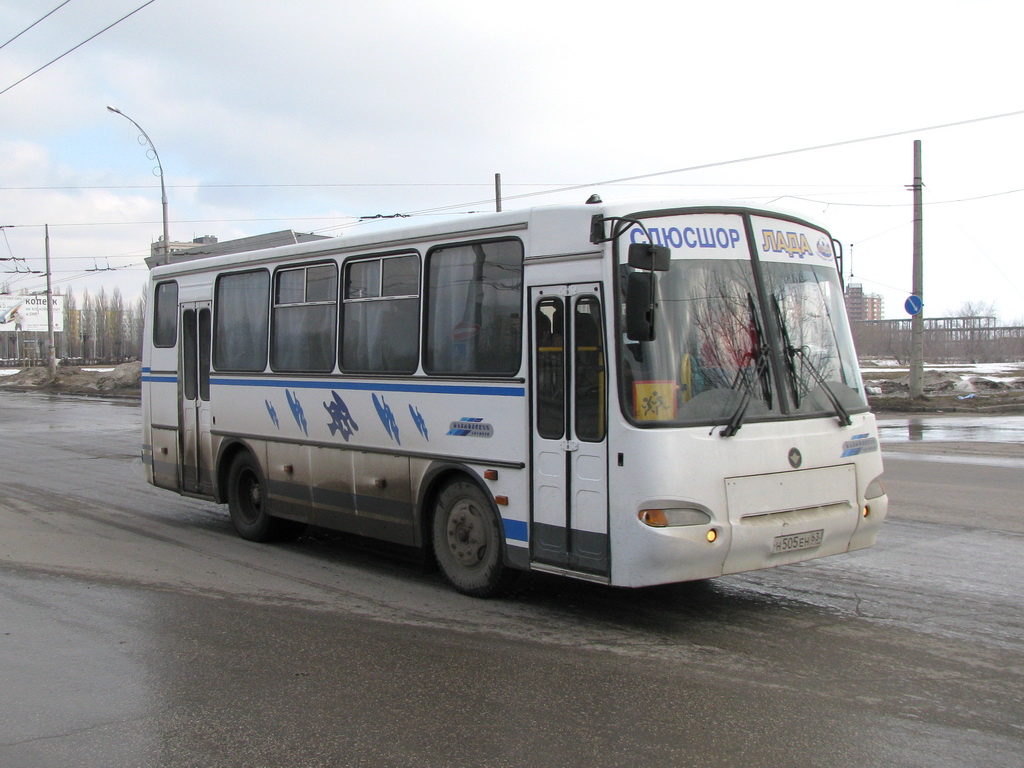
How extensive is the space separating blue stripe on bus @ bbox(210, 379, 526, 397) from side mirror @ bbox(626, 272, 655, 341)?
3.78ft

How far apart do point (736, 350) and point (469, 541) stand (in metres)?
2.48

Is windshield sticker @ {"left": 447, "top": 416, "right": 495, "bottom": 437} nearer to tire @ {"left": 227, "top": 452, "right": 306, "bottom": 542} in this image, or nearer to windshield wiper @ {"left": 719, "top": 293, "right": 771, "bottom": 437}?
windshield wiper @ {"left": 719, "top": 293, "right": 771, "bottom": 437}

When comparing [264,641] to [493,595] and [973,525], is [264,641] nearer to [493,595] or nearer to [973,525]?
[493,595]

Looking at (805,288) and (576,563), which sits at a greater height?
(805,288)

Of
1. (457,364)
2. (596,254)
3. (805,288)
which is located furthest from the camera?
(457,364)

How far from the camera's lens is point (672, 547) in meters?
5.81

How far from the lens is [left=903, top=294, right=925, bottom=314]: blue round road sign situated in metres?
26.1

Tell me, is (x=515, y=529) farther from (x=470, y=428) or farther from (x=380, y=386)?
(x=380, y=386)

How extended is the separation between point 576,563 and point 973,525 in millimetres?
5383

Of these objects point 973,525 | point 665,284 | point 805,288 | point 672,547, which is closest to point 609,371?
point 665,284

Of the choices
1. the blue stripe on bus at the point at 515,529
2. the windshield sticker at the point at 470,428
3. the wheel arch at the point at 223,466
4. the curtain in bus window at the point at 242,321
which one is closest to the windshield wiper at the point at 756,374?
the blue stripe on bus at the point at 515,529

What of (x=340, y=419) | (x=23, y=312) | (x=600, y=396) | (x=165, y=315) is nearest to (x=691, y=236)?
(x=600, y=396)

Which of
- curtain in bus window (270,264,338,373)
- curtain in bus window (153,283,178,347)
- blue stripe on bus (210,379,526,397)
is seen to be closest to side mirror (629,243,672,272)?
blue stripe on bus (210,379,526,397)

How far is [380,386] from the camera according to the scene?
8.02 m
